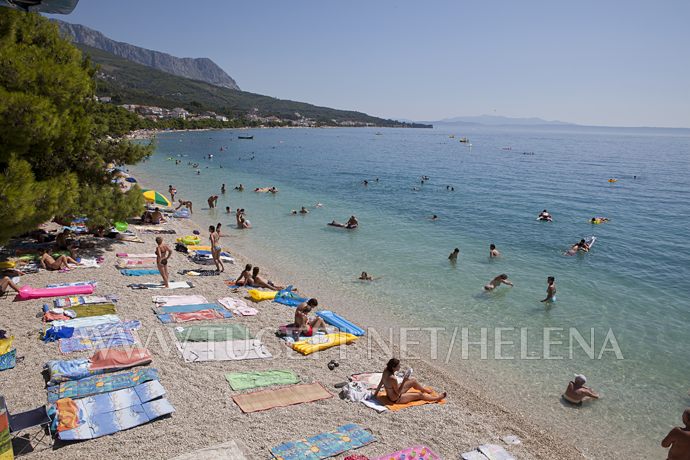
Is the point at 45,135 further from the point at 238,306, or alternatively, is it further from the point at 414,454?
the point at 414,454

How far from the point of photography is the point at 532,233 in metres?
24.3

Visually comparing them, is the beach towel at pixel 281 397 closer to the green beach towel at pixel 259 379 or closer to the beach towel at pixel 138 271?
the green beach towel at pixel 259 379

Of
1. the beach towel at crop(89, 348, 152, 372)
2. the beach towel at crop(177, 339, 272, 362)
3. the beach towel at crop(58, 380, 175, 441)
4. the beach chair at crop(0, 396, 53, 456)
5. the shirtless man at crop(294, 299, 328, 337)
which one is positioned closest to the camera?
the beach chair at crop(0, 396, 53, 456)

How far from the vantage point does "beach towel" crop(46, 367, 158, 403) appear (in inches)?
277

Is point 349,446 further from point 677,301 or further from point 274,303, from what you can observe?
point 677,301

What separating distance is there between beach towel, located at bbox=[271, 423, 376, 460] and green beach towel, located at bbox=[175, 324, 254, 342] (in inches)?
149

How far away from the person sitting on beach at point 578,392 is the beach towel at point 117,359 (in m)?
8.24

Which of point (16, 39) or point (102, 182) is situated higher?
point (16, 39)

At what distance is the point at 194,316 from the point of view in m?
11.0

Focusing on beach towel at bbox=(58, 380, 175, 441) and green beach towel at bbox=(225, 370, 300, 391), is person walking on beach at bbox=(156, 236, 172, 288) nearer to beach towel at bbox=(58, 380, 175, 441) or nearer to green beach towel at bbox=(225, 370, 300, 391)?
green beach towel at bbox=(225, 370, 300, 391)

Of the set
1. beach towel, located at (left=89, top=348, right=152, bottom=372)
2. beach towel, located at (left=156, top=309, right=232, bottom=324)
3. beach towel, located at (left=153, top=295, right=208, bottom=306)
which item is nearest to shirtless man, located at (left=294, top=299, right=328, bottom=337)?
beach towel, located at (left=156, top=309, right=232, bottom=324)

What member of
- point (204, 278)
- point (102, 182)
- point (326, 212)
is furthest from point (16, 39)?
point (326, 212)

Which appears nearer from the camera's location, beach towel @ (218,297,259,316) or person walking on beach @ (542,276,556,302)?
beach towel @ (218,297,259,316)

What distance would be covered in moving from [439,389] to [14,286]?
1042cm
